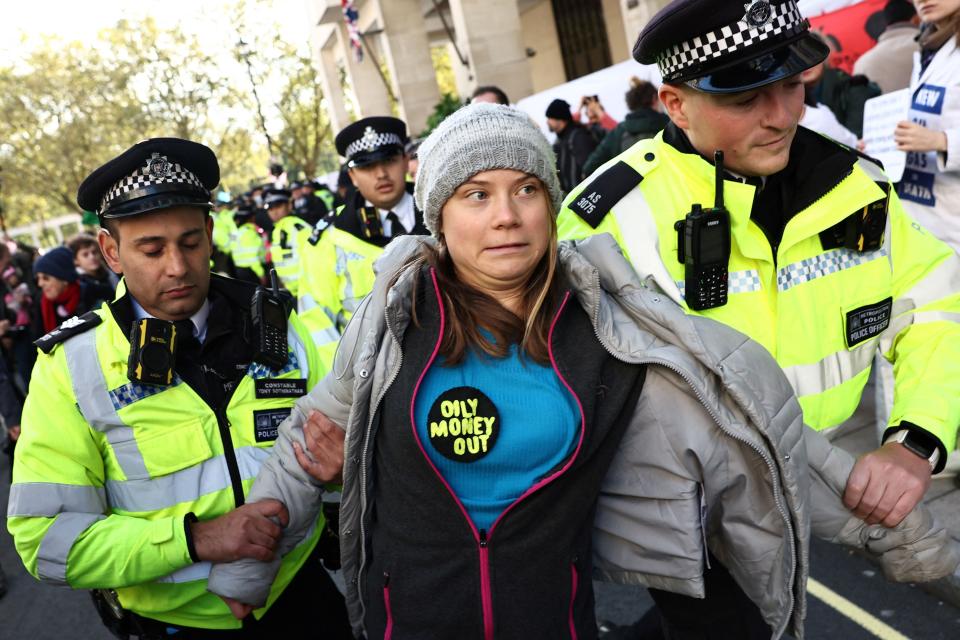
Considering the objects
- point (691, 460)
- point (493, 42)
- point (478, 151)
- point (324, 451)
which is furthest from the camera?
point (493, 42)

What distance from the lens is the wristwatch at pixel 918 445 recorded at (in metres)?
1.92

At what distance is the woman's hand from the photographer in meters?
3.56

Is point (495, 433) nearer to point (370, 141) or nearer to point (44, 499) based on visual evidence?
point (44, 499)

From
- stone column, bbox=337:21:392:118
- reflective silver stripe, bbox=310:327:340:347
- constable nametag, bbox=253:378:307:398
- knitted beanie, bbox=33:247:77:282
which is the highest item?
stone column, bbox=337:21:392:118

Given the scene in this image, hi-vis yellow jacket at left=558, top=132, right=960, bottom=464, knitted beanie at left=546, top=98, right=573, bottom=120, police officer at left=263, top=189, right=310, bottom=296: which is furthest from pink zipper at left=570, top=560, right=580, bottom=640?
police officer at left=263, top=189, right=310, bottom=296

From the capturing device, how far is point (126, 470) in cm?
221

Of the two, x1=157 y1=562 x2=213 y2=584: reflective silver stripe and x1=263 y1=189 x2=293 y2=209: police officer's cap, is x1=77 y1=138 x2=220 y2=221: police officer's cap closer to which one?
x1=157 y1=562 x2=213 y2=584: reflective silver stripe

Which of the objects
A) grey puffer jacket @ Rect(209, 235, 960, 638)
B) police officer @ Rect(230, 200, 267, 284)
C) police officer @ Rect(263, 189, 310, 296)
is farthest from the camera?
police officer @ Rect(230, 200, 267, 284)

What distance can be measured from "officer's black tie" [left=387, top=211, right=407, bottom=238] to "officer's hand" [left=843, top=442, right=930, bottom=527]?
12.2ft

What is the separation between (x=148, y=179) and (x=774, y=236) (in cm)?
181

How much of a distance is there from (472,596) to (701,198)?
1211 mm

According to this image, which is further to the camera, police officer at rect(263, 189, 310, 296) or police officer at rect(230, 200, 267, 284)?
police officer at rect(230, 200, 267, 284)

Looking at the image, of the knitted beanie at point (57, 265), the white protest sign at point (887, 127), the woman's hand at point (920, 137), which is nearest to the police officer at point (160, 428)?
the woman's hand at point (920, 137)

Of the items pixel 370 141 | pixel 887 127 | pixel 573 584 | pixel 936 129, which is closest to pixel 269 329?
pixel 573 584
